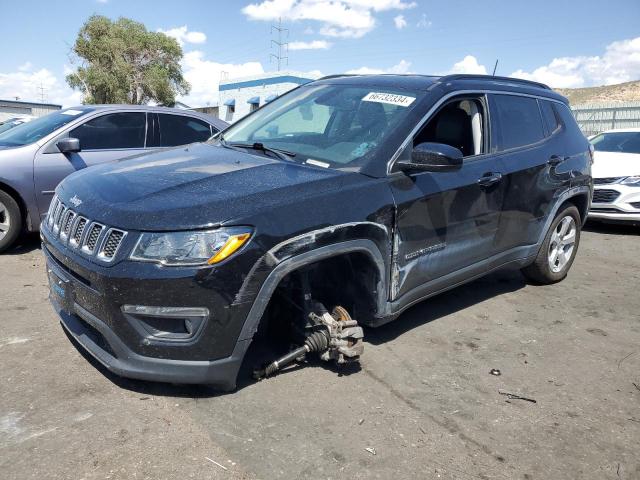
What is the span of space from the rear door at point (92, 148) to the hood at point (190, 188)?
2.50 meters

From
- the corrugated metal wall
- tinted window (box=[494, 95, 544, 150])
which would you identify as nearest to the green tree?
the corrugated metal wall

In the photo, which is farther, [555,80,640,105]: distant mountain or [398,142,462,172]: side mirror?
[555,80,640,105]: distant mountain

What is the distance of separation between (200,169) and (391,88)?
1.58 metres

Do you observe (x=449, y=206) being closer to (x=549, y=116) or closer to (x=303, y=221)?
(x=303, y=221)

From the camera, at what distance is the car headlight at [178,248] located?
256cm

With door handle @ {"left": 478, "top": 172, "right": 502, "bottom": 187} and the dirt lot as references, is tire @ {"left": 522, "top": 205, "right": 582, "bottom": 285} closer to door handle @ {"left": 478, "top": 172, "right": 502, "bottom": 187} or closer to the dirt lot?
the dirt lot

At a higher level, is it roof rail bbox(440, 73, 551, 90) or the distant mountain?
the distant mountain

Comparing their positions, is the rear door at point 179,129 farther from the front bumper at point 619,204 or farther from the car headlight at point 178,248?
the front bumper at point 619,204

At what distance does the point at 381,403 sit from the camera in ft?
10.1

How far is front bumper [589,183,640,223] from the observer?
26.6 feet

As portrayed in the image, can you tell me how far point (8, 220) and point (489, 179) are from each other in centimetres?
470

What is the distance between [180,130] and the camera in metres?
6.64

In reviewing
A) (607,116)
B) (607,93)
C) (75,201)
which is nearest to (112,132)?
(75,201)

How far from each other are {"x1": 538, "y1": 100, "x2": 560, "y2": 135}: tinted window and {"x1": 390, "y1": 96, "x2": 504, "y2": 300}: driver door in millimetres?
1063
